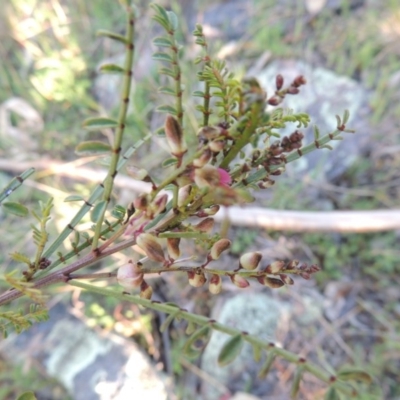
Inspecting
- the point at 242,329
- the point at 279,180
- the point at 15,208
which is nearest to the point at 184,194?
the point at 15,208

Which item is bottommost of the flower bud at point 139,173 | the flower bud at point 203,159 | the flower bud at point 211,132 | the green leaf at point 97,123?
the flower bud at point 139,173

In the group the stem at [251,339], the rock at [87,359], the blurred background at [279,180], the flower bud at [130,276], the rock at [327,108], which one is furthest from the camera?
the rock at [327,108]

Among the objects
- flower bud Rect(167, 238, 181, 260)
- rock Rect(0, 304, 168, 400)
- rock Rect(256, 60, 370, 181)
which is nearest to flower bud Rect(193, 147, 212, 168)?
flower bud Rect(167, 238, 181, 260)

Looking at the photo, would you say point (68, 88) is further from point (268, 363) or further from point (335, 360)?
point (268, 363)

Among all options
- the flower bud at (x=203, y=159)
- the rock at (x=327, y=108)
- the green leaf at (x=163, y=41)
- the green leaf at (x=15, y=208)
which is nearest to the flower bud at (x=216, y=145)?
the flower bud at (x=203, y=159)

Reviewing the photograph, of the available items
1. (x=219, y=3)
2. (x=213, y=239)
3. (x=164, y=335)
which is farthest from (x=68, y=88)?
(x=213, y=239)

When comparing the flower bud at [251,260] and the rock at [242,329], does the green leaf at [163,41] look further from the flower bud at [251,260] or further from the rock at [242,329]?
the rock at [242,329]
